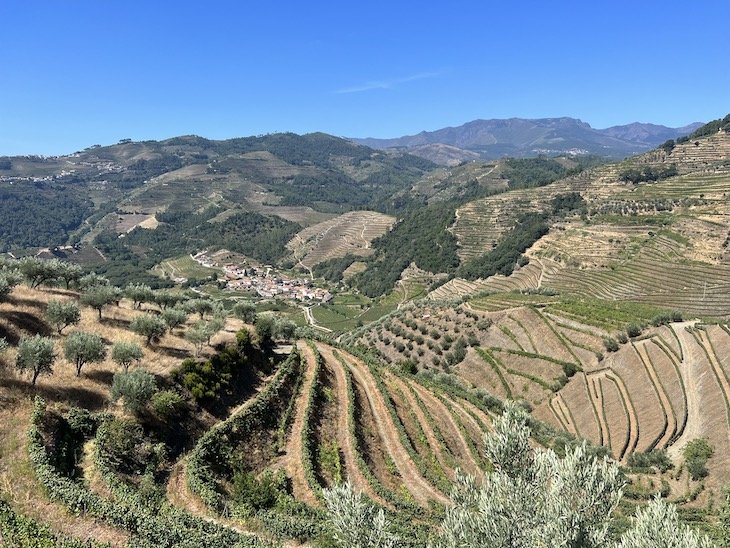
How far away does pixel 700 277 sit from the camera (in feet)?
267

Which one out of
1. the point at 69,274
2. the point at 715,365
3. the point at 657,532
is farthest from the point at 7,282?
the point at 715,365

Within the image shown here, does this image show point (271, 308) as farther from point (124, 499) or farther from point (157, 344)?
point (124, 499)

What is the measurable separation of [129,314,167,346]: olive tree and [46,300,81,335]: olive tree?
12.9 feet

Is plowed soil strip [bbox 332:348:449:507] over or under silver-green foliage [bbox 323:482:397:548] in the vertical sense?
under

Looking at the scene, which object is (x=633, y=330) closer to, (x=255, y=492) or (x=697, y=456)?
(x=697, y=456)

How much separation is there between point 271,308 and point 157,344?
4536 inches

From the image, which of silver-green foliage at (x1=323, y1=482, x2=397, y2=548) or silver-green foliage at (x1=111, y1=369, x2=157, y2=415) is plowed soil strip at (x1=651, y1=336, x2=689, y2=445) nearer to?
silver-green foliage at (x1=323, y1=482, x2=397, y2=548)

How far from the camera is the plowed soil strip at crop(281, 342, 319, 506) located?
25922 millimetres

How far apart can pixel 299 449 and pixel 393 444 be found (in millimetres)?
8231

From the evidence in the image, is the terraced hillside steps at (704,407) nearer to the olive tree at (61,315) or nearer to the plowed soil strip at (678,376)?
the plowed soil strip at (678,376)

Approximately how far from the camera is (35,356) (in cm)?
2327

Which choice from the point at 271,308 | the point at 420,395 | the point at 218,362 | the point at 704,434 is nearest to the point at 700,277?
the point at 704,434

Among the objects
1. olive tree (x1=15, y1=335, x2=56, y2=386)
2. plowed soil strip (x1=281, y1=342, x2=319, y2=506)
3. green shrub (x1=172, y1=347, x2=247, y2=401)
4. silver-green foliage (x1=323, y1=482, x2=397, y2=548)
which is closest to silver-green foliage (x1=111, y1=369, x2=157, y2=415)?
olive tree (x1=15, y1=335, x2=56, y2=386)

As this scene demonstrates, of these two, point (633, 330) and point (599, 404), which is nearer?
point (599, 404)
